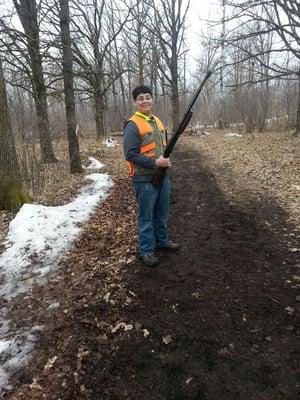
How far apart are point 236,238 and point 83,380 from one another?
134 inches

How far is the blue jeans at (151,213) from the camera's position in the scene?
14.9 feet

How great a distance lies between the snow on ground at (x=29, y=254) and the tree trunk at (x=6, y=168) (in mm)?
526

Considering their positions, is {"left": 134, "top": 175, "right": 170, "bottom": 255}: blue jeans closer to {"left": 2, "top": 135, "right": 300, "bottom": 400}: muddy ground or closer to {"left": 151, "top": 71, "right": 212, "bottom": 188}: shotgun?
{"left": 151, "top": 71, "right": 212, "bottom": 188}: shotgun

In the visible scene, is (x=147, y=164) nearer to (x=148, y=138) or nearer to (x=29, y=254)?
(x=148, y=138)

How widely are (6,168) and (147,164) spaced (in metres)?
3.77

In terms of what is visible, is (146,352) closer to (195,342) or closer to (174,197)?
(195,342)

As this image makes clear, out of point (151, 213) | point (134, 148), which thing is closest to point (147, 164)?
point (134, 148)

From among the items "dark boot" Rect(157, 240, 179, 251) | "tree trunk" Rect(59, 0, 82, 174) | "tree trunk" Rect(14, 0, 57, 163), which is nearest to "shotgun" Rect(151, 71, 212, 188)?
"dark boot" Rect(157, 240, 179, 251)

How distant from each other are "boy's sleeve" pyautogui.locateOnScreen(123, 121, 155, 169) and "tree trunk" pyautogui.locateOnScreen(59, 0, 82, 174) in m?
6.88

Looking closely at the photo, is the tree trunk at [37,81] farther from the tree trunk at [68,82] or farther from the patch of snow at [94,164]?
the tree trunk at [68,82]

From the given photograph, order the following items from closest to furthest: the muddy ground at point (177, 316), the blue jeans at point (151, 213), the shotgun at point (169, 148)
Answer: the muddy ground at point (177, 316), the shotgun at point (169, 148), the blue jeans at point (151, 213)

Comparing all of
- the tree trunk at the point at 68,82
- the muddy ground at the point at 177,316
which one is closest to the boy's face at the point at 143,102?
the muddy ground at the point at 177,316

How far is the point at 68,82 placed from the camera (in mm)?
10617

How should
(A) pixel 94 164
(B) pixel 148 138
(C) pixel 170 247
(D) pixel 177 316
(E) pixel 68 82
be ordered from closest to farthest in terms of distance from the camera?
(D) pixel 177 316 < (B) pixel 148 138 < (C) pixel 170 247 < (E) pixel 68 82 < (A) pixel 94 164
